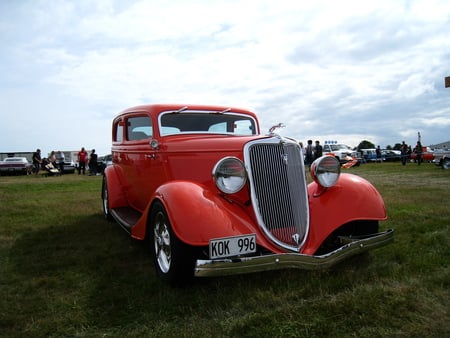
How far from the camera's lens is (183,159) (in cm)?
424

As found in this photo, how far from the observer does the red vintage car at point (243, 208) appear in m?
3.10

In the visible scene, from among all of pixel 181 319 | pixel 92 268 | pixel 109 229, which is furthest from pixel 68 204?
pixel 181 319

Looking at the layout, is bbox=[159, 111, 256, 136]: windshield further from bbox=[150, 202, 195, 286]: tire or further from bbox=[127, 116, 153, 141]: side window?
bbox=[150, 202, 195, 286]: tire

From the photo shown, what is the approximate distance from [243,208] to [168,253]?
2.63 feet

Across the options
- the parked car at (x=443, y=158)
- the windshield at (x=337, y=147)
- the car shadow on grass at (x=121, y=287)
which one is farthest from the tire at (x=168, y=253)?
the windshield at (x=337, y=147)

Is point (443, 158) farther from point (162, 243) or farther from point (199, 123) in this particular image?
point (162, 243)

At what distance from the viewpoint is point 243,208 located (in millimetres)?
3600

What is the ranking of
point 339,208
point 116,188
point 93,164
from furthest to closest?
point 93,164 < point 116,188 < point 339,208

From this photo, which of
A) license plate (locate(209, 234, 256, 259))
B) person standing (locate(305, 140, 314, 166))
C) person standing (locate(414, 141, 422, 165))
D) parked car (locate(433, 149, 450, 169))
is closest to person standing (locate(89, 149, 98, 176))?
person standing (locate(305, 140, 314, 166))

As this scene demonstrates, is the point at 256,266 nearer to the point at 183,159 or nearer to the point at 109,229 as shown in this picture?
the point at 183,159

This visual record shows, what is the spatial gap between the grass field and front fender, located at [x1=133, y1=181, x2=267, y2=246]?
0.51m

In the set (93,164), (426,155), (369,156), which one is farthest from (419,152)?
(93,164)

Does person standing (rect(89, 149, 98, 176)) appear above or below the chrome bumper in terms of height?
above

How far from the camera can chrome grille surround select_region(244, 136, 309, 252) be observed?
11.7 feet
